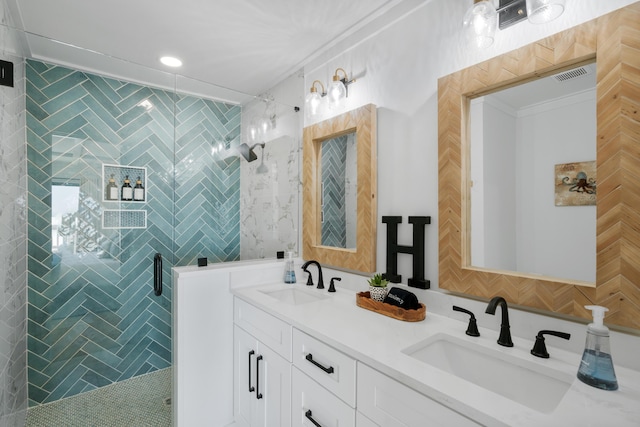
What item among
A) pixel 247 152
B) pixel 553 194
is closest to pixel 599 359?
pixel 553 194

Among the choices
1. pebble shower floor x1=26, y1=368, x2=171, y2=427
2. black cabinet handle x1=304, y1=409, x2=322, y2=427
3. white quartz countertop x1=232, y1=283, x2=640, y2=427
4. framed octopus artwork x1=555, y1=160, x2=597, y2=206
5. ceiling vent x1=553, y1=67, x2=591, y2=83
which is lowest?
pebble shower floor x1=26, y1=368, x2=171, y2=427

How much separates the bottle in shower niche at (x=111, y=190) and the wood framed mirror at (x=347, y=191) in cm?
136

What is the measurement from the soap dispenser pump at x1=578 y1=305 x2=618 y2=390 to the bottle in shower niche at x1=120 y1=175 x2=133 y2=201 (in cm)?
258

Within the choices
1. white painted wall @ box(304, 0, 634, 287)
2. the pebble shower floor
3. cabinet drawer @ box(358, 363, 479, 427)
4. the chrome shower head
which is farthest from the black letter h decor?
the pebble shower floor

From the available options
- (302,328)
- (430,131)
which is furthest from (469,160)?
(302,328)

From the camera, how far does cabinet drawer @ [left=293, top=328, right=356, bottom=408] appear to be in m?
1.04

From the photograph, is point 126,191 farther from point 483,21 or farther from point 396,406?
point 483,21

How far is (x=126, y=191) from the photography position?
2.14 metres

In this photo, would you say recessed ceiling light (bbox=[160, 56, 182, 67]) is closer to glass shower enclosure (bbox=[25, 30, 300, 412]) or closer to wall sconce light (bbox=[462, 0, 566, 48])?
glass shower enclosure (bbox=[25, 30, 300, 412])

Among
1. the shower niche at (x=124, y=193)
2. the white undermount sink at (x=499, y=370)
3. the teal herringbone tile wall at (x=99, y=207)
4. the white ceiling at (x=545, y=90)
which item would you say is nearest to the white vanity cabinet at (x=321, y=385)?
the white undermount sink at (x=499, y=370)

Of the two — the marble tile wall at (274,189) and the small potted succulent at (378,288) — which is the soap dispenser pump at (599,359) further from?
the marble tile wall at (274,189)

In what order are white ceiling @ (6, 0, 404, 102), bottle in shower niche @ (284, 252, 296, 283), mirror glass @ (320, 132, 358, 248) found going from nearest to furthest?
white ceiling @ (6, 0, 404, 102) < mirror glass @ (320, 132, 358, 248) < bottle in shower niche @ (284, 252, 296, 283)

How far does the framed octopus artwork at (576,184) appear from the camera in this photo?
0.99m

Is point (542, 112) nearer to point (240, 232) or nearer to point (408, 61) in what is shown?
point (408, 61)
